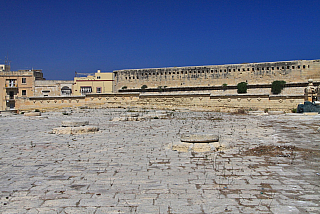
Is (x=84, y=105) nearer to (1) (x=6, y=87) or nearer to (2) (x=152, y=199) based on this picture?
(2) (x=152, y=199)

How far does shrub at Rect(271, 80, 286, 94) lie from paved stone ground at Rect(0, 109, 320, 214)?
86.3ft

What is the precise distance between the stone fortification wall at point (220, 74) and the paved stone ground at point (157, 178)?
29488 mm

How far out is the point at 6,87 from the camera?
44.6 meters

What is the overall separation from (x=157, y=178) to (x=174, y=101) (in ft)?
60.6

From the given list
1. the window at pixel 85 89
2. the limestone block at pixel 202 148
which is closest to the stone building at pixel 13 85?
the window at pixel 85 89

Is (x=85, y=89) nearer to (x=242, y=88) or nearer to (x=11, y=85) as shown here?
(x=11, y=85)

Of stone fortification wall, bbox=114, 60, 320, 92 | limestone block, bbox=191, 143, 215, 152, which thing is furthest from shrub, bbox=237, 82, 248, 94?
limestone block, bbox=191, 143, 215, 152

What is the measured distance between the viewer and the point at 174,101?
2230 centimetres

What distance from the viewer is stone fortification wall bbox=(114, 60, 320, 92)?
107 ft

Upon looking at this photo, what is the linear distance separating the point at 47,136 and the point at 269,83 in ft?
97.1

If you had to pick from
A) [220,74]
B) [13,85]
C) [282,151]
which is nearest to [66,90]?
[13,85]

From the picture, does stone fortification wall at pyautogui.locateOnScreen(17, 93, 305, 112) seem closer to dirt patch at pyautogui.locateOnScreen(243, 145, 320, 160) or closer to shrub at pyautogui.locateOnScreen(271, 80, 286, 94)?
shrub at pyautogui.locateOnScreen(271, 80, 286, 94)

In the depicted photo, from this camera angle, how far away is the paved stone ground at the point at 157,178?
9.78 ft

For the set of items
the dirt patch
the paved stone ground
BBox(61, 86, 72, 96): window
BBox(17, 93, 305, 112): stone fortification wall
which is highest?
BBox(61, 86, 72, 96): window
